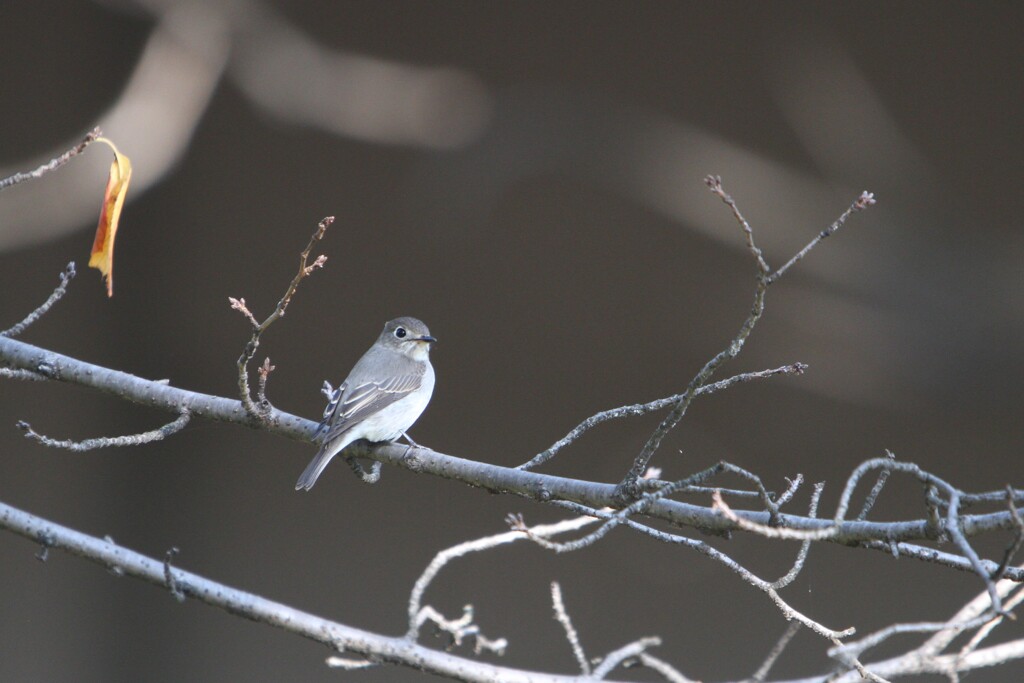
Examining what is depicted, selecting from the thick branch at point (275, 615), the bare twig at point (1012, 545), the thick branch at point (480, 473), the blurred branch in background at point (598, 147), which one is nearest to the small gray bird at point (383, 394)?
the thick branch at point (480, 473)

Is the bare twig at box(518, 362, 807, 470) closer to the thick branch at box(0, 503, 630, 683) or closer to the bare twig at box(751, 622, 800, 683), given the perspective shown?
the thick branch at box(0, 503, 630, 683)

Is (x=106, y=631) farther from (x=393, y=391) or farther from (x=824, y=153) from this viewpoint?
(x=824, y=153)

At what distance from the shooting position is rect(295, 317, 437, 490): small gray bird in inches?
164

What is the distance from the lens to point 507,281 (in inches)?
234

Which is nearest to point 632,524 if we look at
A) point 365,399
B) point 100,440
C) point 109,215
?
point 100,440

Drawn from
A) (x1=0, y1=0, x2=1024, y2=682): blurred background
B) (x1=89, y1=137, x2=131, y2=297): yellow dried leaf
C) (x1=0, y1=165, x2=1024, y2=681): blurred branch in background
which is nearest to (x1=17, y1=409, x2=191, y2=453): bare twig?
(x1=0, y1=165, x2=1024, y2=681): blurred branch in background

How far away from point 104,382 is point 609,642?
337cm

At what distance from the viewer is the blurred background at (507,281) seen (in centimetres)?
561

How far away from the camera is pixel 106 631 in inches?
244

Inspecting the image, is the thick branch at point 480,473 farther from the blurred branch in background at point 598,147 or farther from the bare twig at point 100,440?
the blurred branch in background at point 598,147

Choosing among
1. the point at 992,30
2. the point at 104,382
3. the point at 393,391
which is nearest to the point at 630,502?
the point at 104,382

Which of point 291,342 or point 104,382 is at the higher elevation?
point 291,342

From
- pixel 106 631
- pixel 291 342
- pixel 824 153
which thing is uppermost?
pixel 824 153

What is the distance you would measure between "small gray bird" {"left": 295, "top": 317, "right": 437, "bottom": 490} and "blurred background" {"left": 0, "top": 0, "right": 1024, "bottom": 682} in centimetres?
73
